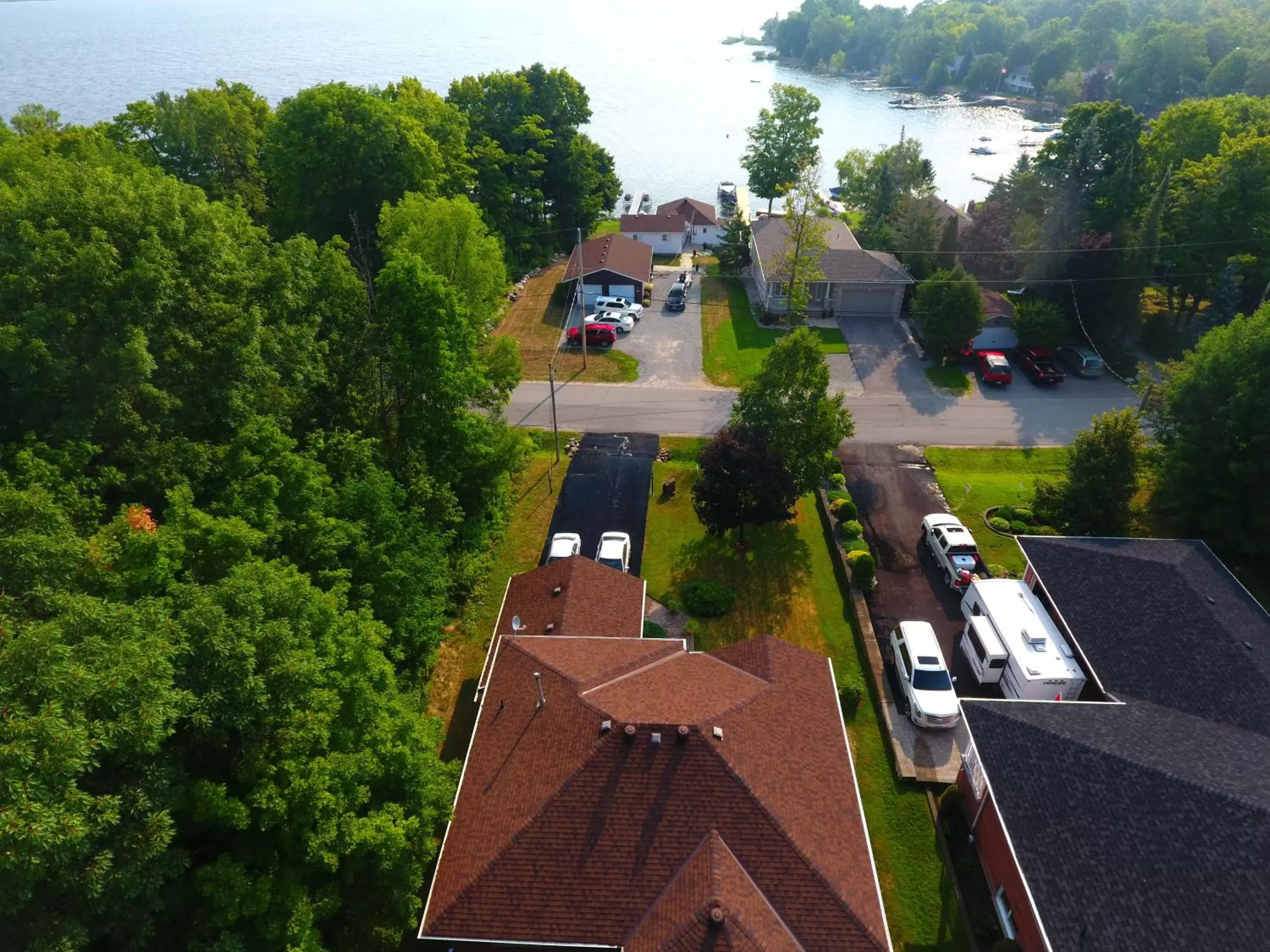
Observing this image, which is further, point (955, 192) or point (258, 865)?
point (955, 192)

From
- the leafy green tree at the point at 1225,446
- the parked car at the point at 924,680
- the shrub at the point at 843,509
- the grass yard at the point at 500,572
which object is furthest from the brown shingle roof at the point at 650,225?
the parked car at the point at 924,680

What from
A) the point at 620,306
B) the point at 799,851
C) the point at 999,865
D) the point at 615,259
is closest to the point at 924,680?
the point at 999,865

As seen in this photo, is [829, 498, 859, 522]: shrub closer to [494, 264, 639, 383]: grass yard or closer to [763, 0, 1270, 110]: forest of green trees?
[494, 264, 639, 383]: grass yard

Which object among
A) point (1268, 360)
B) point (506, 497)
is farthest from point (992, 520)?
point (506, 497)

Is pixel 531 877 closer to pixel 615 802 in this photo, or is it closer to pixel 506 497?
pixel 615 802

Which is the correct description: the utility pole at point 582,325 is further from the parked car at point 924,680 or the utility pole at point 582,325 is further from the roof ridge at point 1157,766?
the roof ridge at point 1157,766
